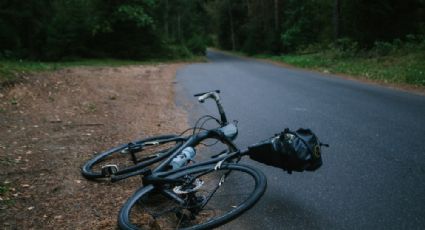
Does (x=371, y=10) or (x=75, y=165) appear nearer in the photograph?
(x=75, y=165)

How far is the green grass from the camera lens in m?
15.4

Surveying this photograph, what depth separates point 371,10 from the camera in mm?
22484

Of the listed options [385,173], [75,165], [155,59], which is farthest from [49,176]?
[155,59]

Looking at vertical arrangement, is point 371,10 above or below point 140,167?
above

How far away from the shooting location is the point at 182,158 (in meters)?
4.91

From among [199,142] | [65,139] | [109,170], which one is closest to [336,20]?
[65,139]

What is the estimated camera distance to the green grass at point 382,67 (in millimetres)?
15445

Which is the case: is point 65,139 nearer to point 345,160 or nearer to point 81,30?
point 345,160

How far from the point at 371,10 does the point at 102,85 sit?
15244 mm

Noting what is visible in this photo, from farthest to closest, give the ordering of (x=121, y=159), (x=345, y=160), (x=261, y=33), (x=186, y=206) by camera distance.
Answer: (x=261, y=33), (x=121, y=159), (x=345, y=160), (x=186, y=206)

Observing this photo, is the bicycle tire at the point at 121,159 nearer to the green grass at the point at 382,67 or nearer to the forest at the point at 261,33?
the forest at the point at 261,33

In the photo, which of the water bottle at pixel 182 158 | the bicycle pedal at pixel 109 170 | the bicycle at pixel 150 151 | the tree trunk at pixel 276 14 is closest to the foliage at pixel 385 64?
the bicycle at pixel 150 151

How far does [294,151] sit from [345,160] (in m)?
2.10

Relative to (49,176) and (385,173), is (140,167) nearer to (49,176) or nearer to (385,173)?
(49,176)
